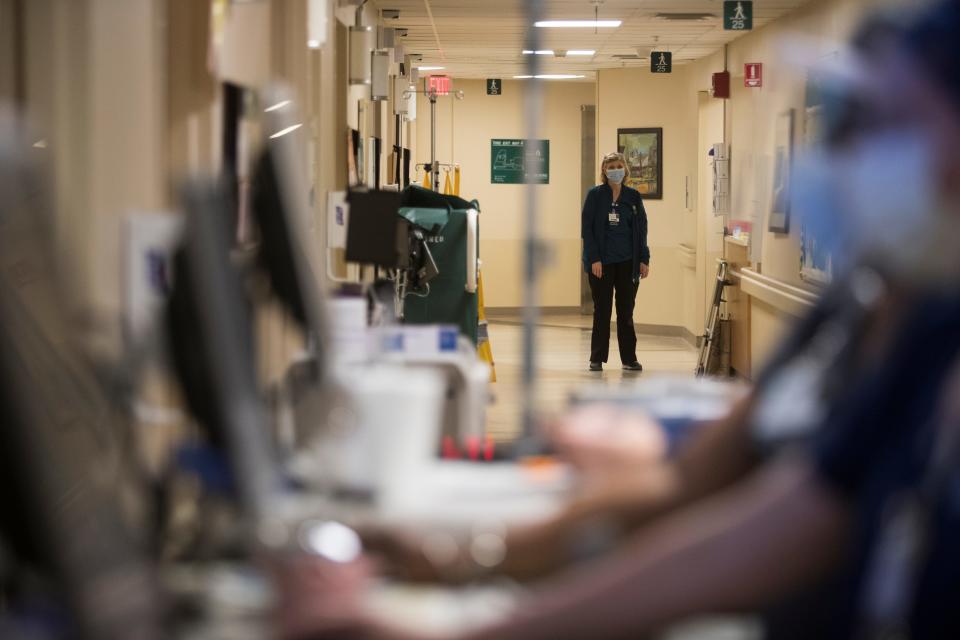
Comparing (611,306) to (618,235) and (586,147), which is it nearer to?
(618,235)

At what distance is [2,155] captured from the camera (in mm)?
1438

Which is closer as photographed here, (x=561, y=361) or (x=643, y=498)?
(x=643, y=498)

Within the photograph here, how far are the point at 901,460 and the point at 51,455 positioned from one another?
2.80 ft

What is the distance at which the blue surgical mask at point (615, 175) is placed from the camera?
1052 cm

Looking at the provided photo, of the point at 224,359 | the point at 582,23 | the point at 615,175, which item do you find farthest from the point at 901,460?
the point at 582,23

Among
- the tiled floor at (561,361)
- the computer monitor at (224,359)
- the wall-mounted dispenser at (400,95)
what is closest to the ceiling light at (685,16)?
the wall-mounted dispenser at (400,95)

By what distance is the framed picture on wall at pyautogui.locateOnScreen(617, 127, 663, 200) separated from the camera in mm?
14969

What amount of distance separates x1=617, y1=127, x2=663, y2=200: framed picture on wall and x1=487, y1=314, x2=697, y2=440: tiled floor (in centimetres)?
170

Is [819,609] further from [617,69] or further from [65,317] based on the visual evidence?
[617,69]

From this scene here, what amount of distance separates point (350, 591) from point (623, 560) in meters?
0.31

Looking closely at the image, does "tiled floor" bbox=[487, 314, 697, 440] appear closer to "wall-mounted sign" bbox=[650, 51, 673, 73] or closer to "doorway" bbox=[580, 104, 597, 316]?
"doorway" bbox=[580, 104, 597, 316]

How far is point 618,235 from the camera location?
10727mm

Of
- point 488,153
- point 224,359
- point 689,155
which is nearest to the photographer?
point 224,359

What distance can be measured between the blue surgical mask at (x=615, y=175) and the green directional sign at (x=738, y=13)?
5.07ft
